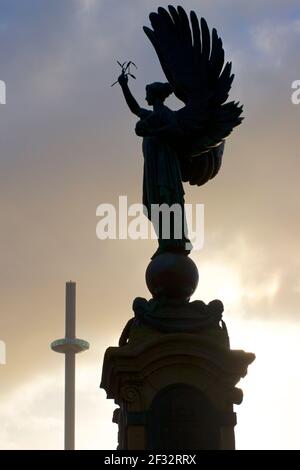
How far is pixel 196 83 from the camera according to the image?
20062 millimetres

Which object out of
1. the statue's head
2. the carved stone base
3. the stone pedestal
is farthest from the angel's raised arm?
the carved stone base

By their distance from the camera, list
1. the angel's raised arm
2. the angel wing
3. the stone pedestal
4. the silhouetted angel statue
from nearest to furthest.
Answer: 1. the stone pedestal
2. the silhouetted angel statue
3. the angel's raised arm
4. the angel wing

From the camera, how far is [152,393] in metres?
17.5

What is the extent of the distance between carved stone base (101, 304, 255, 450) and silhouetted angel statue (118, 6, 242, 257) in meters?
2.00

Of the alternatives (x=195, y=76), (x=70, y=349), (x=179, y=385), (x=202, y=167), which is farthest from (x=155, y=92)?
(x=70, y=349)

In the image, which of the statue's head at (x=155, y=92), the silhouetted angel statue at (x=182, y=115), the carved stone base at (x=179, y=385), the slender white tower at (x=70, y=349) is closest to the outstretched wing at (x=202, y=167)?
the silhouetted angel statue at (x=182, y=115)

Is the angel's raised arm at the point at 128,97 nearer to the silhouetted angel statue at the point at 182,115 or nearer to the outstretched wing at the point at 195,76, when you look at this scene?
the silhouetted angel statue at the point at 182,115

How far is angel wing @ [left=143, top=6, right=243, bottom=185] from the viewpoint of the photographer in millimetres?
19781

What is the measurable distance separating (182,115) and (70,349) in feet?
207

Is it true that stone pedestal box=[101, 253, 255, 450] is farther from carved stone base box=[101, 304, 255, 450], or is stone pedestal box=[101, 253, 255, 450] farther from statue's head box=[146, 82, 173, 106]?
statue's head box=[146, 82, 173, 106]

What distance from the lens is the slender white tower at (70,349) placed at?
76.9 m

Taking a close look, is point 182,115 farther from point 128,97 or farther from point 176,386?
point 176,386
